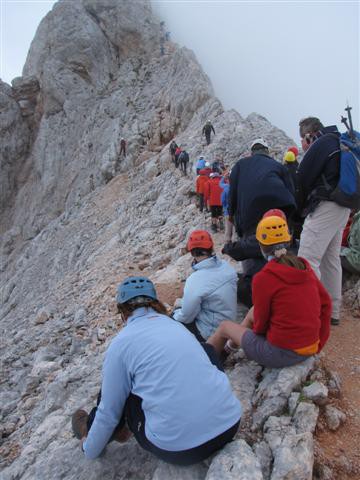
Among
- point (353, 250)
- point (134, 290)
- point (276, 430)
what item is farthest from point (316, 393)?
point (353, 250)

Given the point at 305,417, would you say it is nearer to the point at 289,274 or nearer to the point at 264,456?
the point at 264,456

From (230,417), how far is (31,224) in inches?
1543

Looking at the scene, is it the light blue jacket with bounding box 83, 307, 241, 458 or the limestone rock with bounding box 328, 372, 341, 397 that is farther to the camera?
the limestone rock with bounding box 328, 372, 341, 397

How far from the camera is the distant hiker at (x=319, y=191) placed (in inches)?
179

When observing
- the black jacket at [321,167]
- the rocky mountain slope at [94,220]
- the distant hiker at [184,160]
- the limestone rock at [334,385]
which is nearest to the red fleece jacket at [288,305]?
the rocky mountain slope at [94,220]

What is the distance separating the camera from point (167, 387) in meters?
2.61

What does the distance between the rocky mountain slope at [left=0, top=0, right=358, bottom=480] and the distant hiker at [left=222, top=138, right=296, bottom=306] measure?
1.34 meters

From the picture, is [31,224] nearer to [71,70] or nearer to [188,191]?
[71,70]

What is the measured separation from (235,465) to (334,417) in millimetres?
1144

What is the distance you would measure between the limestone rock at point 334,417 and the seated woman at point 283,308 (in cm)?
47

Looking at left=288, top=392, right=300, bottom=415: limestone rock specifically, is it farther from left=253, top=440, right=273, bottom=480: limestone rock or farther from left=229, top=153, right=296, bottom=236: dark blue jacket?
left=229, top=153, right=296, bottom=236: dark blue jacket

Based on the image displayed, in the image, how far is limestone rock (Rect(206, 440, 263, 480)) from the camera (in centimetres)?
263

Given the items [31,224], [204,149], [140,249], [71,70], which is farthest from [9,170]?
[140,249]

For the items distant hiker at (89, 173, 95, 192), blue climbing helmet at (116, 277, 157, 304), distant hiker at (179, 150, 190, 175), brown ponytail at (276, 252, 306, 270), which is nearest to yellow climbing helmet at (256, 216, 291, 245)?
brown ponytail at (276, 252, 306, 270)
